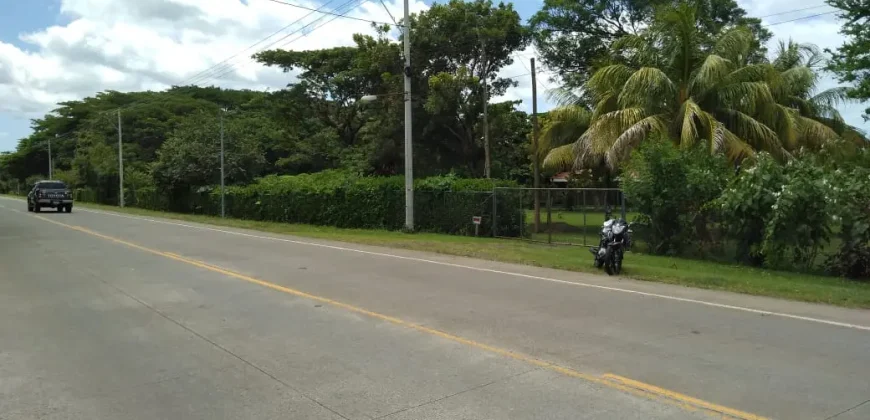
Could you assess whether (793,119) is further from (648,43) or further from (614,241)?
(614,241)

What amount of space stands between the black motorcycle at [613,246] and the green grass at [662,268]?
281mm

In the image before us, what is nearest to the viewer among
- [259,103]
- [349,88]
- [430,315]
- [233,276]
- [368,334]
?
[368,334]

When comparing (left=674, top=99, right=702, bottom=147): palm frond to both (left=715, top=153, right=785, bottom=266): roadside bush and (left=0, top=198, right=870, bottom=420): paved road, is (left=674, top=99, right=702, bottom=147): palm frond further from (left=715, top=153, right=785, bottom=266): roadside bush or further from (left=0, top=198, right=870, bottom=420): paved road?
(left=0, top=198, right=870, bottom=420): paved road

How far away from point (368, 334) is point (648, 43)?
748 inches

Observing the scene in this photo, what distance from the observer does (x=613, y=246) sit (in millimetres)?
13078

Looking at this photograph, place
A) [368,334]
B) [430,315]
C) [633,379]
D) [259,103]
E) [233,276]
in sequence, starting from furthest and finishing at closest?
[259,103]
[233,276]
[430,315]
[368,334]
[633,379]

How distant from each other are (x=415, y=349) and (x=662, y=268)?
8.89 m

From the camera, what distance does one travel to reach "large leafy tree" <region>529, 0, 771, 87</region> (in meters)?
33.4

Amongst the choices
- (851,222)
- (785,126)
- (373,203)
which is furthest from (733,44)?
(373,203)

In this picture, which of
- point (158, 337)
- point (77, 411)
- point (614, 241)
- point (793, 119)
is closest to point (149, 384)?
point (77, 411)

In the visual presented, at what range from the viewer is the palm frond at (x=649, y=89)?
20.9 m

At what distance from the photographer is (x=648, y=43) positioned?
74.7ft

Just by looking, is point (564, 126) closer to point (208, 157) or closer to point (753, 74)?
point (753, 74)

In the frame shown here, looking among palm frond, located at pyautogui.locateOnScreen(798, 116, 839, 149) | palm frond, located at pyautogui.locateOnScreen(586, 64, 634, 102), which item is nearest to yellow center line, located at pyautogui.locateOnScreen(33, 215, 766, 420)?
palm frond, located at pyautogui.locateOnScreen(586, 64, 634, 102)
